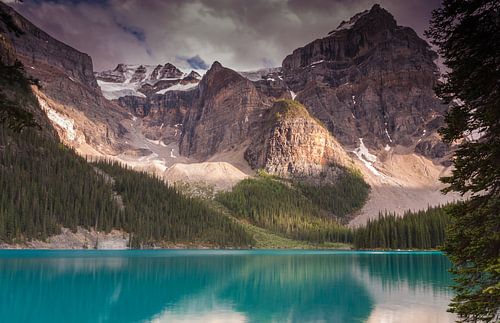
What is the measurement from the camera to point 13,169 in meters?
120

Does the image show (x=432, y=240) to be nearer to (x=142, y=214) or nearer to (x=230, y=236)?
(x=230, y=236)

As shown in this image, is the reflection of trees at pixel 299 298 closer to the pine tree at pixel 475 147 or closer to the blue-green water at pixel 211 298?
the blue-green water at pixel 211 298

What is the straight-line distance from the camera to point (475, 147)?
14305 millimetres

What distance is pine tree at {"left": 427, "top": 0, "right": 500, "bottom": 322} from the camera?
13.3 metres

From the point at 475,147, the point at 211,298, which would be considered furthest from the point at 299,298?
the point at 475,147

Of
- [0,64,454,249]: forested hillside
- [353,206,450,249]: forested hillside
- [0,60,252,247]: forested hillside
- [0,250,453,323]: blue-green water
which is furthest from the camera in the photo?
[353,206,450,249]: forested hillside

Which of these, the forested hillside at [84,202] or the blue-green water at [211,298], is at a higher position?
the forested hillside at [84,202]

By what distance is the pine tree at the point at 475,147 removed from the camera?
43.7ft

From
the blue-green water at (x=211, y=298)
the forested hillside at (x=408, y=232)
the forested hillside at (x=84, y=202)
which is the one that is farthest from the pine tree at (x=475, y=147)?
the forested hillside at (x=408, y=232)

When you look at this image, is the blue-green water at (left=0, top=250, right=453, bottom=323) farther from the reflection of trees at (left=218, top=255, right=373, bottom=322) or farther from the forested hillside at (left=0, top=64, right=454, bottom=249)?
the forested hillside at (left=0, top=64, right=454, bottom=249)

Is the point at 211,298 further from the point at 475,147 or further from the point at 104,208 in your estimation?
the point at 104,208

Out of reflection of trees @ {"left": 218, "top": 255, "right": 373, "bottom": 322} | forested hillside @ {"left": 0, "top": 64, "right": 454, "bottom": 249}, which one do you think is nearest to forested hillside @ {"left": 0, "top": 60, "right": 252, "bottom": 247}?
forested hillside @ {"left": 0, "top": 64, "right": 454, "bottom": 249}

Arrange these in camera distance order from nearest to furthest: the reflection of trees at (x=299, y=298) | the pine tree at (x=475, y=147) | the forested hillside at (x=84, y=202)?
the pine tree at (x=475, y=147) → the reflection of trees at (x=299, y=298) → the forested hillside at (x=84, y=202)

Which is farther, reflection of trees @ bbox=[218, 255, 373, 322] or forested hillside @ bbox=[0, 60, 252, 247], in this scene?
forested hillside @ bbox=[0, 60, 252, 247]
